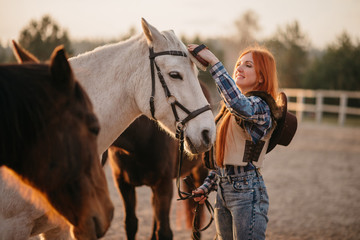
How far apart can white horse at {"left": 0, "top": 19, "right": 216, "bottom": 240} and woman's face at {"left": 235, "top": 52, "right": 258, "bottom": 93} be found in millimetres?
316

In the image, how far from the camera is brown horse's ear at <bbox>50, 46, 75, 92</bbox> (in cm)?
124

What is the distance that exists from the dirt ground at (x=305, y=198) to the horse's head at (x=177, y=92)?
217 centimetres

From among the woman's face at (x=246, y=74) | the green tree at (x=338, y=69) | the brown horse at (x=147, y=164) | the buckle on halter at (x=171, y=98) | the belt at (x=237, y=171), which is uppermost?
the woman's face at (x=246, y=74)

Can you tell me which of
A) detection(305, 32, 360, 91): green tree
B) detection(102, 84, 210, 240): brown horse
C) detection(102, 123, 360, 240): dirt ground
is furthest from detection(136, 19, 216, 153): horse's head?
detection(305, 32, 360, 91): green tree

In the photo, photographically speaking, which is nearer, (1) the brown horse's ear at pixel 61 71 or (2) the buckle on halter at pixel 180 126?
(1) the brown horse's ear at pixel 61 71

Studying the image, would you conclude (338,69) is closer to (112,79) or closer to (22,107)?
(112,79)

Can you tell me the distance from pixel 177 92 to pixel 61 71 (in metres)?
1.13

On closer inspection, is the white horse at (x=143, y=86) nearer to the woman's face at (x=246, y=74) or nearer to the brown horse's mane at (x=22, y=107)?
the woman's face at (x=246, y=74)

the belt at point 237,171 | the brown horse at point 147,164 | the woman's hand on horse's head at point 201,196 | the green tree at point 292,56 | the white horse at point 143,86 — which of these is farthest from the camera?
the green tree at point 292,56

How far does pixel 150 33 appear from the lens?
2.33 meters

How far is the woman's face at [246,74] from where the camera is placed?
2.33 meters

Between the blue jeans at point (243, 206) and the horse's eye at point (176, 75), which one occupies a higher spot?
the horse's eye at point (176, 75)

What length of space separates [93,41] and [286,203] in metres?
26.5

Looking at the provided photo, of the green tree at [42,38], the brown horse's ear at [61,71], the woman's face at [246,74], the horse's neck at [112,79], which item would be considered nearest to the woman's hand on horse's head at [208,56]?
the woman's face at [246,74]
